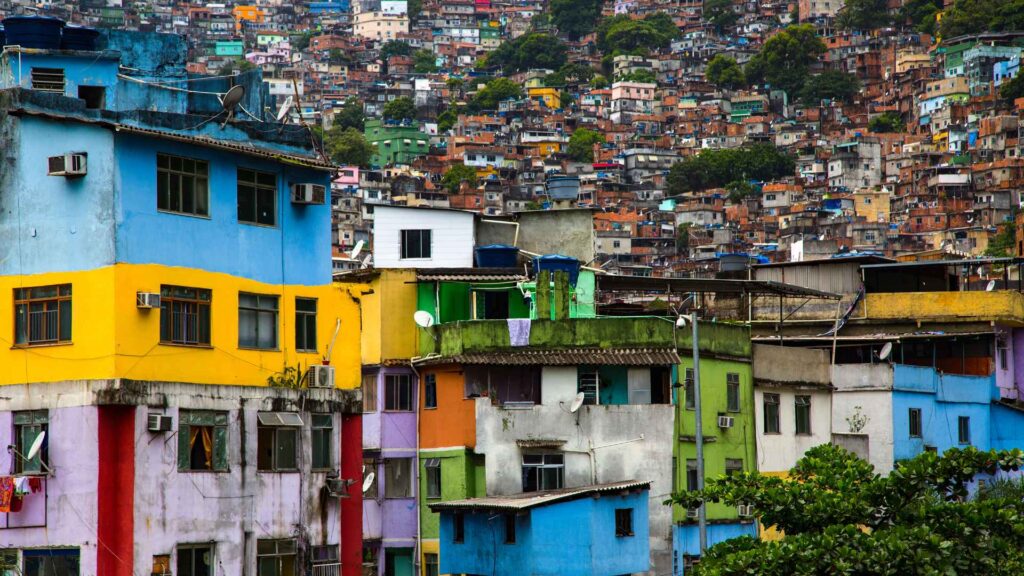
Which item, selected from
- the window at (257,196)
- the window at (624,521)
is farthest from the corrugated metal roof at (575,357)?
the window at (257,196)

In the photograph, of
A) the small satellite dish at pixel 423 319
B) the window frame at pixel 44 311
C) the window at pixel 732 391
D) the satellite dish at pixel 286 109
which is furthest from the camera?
the window at pixel 732 391

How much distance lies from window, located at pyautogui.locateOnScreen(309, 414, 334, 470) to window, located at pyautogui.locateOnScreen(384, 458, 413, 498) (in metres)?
9.75

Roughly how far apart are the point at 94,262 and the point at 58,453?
3.11 m

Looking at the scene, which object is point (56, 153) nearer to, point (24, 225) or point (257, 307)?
point (24, 225)

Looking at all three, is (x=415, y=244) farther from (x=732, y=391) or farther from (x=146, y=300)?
(x=146, y=300)

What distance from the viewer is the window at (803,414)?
4703 centimetres

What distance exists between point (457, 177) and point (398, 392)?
12520cm

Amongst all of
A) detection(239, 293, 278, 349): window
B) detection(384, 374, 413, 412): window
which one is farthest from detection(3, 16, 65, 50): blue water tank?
detection(384, 374, 413, 412): window

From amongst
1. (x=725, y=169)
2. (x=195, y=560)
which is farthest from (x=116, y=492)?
(x=725, y=169)

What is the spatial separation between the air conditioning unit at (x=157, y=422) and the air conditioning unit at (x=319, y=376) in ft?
12.4

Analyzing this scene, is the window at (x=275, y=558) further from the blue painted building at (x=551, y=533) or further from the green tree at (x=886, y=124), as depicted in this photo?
the green tree at (x=886, y=124)

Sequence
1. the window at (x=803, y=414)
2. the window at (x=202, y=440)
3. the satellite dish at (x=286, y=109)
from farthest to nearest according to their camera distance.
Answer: the window at (x=803, y=414), the satellite dish at (x=286, y=109), the window at (x=202, y=440)

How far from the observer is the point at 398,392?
43812 mm

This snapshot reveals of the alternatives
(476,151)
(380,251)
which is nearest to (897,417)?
(380,251)
